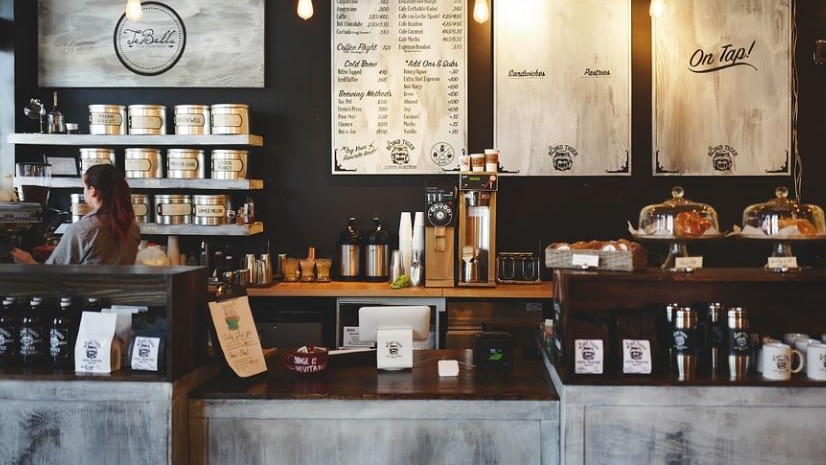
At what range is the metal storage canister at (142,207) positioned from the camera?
484 cm

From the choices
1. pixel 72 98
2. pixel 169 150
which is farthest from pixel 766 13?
pixel 72 98

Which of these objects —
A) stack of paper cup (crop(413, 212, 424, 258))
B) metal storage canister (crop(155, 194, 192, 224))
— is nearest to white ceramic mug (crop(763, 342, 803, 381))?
stack of paper cup (crop(413, 212, 424, 258))

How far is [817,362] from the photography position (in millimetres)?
2410

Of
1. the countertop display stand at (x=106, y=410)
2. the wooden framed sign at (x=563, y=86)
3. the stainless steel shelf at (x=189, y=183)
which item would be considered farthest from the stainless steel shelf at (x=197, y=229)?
the countertop display stand at (x=106, y=410)

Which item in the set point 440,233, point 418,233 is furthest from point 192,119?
point 440,233

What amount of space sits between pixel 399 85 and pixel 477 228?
43.4 inches

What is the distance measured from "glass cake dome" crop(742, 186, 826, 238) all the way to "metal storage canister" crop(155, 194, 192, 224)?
10.9ft

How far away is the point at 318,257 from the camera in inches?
204

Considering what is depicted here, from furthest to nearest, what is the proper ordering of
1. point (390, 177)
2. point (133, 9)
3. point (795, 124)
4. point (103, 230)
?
point (390, 177)
point (795, 124)
point (103, 230)
point (133, 9)

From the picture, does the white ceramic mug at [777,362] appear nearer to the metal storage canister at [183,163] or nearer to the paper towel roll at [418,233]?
the paper towel roll at [418,233]

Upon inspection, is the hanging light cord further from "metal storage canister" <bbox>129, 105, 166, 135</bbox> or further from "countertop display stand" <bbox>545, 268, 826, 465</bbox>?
"metal storage canister" <bbox>129, 105, 166, 135</bbox>

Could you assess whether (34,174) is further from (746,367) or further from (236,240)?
(746,367)

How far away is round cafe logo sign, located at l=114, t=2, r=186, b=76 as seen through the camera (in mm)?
5086

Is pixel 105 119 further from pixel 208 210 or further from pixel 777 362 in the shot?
pixel 777 362
